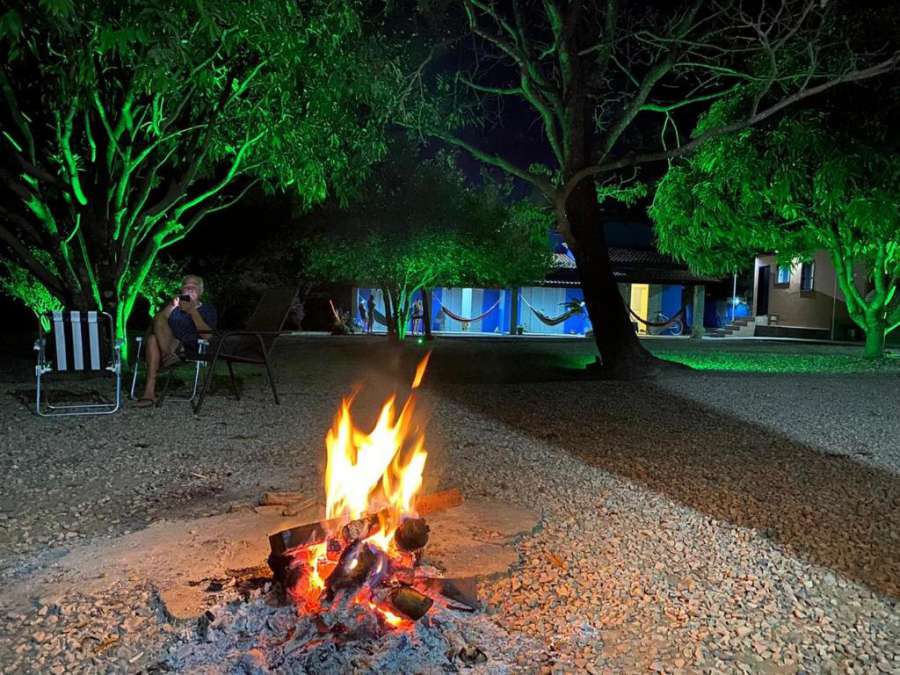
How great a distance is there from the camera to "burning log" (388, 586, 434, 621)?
220 cm

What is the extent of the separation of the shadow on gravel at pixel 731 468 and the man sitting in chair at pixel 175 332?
9.38 feet

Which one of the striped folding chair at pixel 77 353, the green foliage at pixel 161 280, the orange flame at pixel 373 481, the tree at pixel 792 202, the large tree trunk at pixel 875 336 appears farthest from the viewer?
the green foliage at pixel 161 280

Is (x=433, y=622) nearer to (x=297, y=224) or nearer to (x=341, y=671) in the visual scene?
(x=341, y=671)

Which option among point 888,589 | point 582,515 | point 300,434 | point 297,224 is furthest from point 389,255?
point 888,589

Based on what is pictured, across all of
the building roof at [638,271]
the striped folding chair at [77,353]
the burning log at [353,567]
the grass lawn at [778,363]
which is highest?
the building roof at [638,271]

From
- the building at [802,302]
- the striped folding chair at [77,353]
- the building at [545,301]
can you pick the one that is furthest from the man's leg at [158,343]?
the building at [802,302]

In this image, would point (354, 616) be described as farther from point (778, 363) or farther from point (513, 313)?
point (513, 313)

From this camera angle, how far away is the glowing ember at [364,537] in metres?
2.26

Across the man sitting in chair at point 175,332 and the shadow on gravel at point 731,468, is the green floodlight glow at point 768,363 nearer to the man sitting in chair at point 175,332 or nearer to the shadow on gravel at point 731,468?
the shadow on gravel at point 731,468

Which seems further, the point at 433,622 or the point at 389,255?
the point at 389,255

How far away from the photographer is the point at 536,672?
2068 mm

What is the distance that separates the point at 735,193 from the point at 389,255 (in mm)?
7732

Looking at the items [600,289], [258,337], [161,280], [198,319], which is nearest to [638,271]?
[600,289]

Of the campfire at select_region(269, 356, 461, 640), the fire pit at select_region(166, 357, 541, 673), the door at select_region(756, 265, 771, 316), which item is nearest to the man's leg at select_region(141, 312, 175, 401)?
the campfire at select_region(269, 356, 461, 640)
